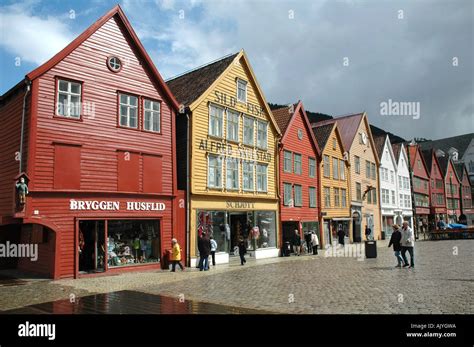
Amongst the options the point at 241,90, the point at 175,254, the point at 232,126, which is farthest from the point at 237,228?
the point at 241,90

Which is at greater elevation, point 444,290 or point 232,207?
point 232,207

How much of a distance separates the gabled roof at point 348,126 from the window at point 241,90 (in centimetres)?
1700

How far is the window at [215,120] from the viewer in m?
22.9

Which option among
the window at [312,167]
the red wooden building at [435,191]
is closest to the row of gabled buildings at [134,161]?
the window at [312,167]

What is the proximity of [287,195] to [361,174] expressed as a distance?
15.6m

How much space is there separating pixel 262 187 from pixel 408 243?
425 inches

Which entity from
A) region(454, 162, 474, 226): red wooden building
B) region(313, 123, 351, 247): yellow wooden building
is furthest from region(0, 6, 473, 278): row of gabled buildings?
region(454, 162, 474, 226): red wooden building

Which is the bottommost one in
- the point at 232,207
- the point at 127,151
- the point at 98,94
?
the point at 232,207

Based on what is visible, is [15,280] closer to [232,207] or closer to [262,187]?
[232,207]

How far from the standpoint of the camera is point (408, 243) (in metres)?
17.5

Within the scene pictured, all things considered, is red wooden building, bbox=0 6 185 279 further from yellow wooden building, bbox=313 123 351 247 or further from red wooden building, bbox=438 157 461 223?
red wooden building, bbox=438 157 461 223

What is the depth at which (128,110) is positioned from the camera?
62.7 ft

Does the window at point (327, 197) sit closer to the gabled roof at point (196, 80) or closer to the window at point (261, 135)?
the window at point (261, 135)
